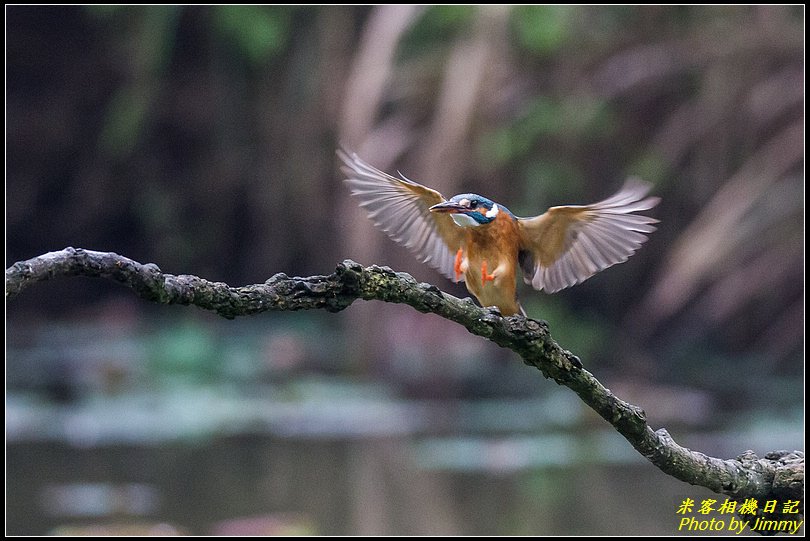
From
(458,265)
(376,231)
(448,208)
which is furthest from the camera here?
(376,231)

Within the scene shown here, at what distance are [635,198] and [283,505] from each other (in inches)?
122

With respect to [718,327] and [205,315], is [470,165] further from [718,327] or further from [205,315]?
[205,315]

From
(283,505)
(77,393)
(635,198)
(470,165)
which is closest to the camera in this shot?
(635,198)

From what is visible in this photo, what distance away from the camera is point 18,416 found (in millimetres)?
6336

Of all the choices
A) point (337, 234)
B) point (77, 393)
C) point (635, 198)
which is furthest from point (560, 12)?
point (635, 198)

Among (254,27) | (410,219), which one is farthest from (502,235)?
(254,27)

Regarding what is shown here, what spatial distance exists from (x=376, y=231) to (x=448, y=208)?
4.68 metres

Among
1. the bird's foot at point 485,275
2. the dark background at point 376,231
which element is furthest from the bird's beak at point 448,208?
the dark background at point 376,231

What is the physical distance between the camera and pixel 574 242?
2365 mm

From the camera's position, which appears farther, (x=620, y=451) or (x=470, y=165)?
(x=470, y=165)

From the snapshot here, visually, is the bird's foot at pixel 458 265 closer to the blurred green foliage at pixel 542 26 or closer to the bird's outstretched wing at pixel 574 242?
the bird's outstretched wing at pixel 574 242

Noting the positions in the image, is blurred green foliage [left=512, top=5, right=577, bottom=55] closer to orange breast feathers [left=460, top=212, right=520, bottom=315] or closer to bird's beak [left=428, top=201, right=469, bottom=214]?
orange breast feathers [left=460, top=212, right=520, bottom=315]

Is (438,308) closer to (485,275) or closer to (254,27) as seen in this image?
(485,275)

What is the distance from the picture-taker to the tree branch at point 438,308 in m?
1.13
